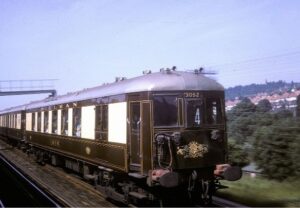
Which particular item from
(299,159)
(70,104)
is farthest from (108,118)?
(299,159)

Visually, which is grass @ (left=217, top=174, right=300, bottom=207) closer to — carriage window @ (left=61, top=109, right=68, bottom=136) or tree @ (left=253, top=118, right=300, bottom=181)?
tree @ (left=253, top=118, right=300, bottom=181)

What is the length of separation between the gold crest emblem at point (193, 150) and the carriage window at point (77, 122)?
5603 millimetres

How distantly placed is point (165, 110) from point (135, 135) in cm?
95

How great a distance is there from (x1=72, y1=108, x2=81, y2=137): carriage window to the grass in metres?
4.98

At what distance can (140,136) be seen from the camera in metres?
9.89

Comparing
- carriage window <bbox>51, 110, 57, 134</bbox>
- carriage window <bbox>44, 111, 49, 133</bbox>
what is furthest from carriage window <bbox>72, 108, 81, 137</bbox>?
carriage window <bbox>44, 111, 49, 133</bbox>

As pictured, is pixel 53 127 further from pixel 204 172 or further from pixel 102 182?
pixel 204 172

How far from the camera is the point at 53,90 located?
55281 mm

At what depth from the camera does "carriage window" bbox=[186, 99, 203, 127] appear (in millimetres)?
9891

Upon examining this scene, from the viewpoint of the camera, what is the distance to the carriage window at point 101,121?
1190cm

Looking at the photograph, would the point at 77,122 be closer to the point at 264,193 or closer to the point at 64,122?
the point at 64,122

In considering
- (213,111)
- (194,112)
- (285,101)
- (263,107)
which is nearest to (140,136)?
(194,112)

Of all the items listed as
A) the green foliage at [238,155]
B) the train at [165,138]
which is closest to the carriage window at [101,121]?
the train at [165,138]

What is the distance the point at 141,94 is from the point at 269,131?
7.50 m
